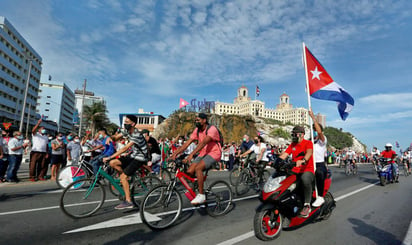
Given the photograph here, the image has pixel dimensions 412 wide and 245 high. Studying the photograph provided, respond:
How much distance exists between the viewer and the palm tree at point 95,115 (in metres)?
44.4

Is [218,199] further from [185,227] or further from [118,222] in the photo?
[118,222]

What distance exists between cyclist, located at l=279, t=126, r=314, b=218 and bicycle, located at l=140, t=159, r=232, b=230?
63.6 inches

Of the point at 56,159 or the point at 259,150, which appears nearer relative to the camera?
the point at 259,150

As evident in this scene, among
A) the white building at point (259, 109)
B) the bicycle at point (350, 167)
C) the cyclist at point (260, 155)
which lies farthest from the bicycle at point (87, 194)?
the white building at point (259, 109)

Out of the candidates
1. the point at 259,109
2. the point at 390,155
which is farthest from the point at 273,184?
the point at 259,109

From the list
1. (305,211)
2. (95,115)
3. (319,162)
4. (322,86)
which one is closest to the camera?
(305,211)

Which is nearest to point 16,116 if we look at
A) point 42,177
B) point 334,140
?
point 42,177

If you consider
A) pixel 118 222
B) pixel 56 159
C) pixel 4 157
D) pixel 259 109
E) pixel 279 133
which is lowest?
pixel 118 222

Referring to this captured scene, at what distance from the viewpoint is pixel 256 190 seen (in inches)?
316

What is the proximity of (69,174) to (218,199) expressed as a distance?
4679 mm

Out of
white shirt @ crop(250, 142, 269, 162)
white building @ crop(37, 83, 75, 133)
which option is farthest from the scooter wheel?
white building @ crop(37, 83, 75, 133)

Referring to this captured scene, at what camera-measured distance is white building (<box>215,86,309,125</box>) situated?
143 metres

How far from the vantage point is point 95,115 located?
44219 mm

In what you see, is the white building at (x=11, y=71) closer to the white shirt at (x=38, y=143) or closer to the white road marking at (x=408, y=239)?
the white shirt at (x=38, y=143)
